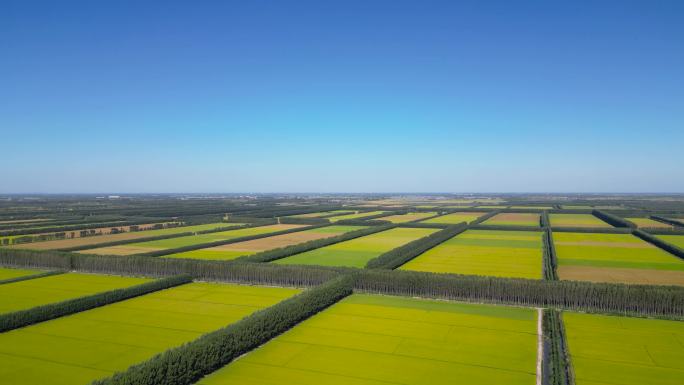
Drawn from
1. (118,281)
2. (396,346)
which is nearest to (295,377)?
(396,346)

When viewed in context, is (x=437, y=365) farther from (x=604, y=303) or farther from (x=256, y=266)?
(x=256, y=266)

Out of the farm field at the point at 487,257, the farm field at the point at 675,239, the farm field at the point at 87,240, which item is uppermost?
the farm field at the point at 87,240

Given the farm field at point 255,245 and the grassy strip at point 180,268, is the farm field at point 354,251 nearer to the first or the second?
the farm field at point 255,245

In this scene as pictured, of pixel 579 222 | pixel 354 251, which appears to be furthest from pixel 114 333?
pixel 579 222

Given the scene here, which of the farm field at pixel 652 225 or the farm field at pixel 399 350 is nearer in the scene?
the farm field at pixel 399 350

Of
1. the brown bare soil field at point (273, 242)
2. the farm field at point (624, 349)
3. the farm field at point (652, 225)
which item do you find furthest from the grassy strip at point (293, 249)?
the farm field at point (652, 225)

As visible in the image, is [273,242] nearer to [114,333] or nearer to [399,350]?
[114,333]
